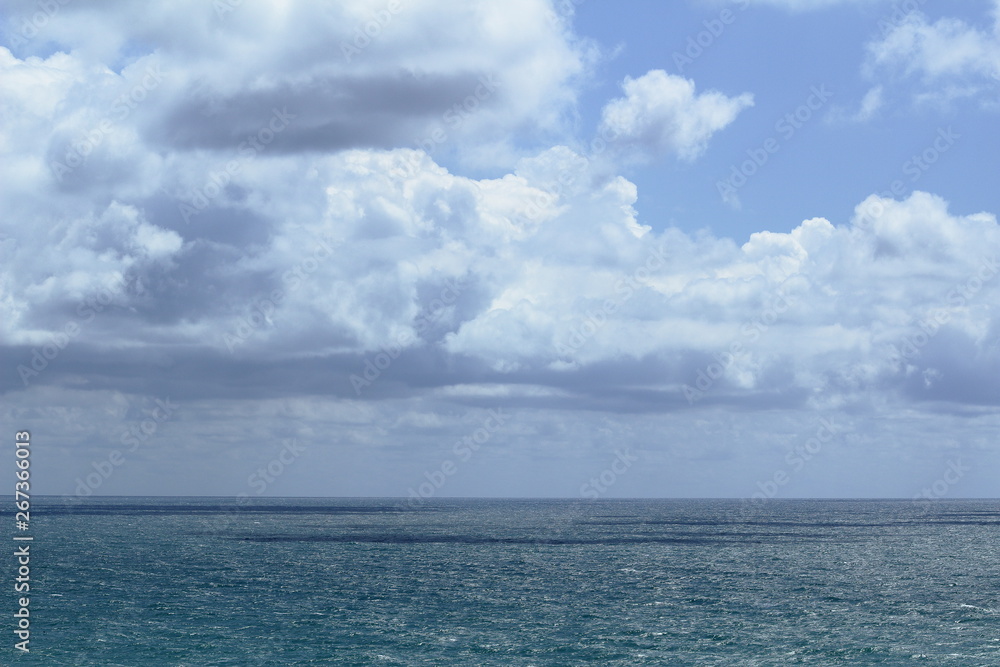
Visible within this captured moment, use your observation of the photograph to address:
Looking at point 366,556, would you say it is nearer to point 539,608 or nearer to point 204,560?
point 204,560

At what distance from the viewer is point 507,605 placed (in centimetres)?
7050

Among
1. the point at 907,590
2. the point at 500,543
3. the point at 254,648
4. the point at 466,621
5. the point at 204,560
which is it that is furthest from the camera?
the point at 500,543

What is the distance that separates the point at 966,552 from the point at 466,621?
9032 cm

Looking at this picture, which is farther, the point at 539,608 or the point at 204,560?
the point at 204,560

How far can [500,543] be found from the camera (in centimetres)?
13725

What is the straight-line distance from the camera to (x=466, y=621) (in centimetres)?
6366

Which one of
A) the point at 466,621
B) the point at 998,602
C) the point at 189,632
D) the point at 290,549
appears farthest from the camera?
the point at 290,549

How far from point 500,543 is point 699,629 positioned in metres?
78.0

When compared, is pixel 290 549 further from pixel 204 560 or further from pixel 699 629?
pixel 699 629

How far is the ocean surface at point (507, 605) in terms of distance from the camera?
54062 mm

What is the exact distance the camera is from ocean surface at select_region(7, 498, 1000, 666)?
54.1 m

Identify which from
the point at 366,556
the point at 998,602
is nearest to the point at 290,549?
the point at 366,556

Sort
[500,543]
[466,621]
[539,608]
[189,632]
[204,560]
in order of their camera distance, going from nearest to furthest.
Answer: [189,632] → [466,621] → [539,608] → [204,560] → [500,543]

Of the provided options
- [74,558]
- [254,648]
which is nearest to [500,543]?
[74,558]
